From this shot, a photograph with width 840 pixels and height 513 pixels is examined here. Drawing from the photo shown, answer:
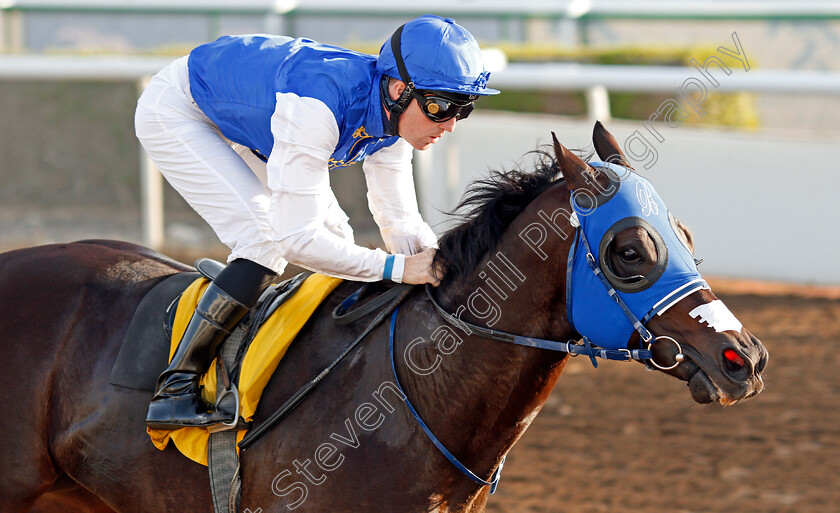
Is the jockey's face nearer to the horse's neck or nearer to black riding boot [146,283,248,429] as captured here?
the horse's neck

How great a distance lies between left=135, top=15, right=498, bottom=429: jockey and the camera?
8.05ft

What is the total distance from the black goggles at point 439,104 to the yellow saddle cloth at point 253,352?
652 mm

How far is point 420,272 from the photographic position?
2553 millimetres

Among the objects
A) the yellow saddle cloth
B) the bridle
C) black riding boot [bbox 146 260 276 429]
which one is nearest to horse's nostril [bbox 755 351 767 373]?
the bridle

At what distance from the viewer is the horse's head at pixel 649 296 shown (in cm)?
218

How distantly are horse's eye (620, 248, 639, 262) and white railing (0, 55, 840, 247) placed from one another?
5.54 metres

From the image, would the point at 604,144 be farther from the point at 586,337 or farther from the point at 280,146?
the point at 280,146

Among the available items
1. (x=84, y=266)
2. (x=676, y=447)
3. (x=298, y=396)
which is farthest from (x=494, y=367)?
(x=676, y=447)

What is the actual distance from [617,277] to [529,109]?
25.4ft

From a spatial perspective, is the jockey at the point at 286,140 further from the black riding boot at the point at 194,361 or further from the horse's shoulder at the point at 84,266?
the horse's shoulder at the point at 84,266

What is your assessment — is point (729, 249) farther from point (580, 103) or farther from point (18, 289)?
point (18, 289)

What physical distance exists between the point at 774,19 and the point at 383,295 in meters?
8.18

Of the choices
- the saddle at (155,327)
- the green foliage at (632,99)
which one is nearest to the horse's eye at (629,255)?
the saddle at (155,327)

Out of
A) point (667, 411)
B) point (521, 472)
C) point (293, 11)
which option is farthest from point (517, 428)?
point (293, 11)
